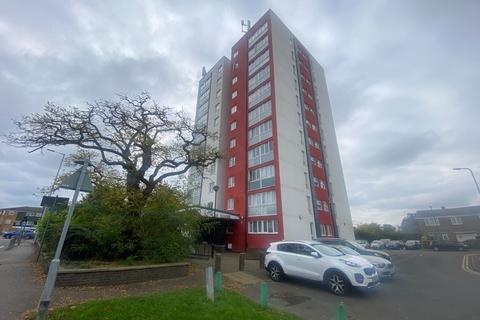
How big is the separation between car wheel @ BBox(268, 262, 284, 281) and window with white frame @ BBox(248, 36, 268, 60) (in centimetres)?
3111

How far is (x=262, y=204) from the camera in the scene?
84.0ft

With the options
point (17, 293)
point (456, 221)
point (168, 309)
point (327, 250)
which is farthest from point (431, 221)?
point (17, 293)

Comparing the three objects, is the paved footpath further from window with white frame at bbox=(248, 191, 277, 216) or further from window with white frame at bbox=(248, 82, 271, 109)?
window with white frame at bbox=(248, 82, 271, 109)

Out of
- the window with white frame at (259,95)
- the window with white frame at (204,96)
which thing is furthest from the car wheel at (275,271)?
the window with white frame at (204,96)

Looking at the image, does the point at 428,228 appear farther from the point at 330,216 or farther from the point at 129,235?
the point at 129,235

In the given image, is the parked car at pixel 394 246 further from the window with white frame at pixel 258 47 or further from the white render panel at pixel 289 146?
the window with white frame at pixel 258 47

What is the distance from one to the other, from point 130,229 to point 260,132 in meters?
20.6

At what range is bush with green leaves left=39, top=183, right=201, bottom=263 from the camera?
35.1 feet

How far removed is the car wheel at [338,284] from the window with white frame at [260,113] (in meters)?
22.2

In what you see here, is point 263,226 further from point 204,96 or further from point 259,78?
point 204,96

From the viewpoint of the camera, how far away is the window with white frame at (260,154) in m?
26.8

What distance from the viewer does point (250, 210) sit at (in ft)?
87.5

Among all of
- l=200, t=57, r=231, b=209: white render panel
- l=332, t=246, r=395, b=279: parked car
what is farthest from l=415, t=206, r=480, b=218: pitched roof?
l=332, t=246, r=395, b=279: parked car

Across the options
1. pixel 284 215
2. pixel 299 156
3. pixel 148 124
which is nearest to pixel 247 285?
pixel 148 124
